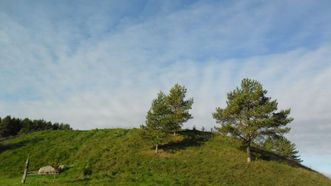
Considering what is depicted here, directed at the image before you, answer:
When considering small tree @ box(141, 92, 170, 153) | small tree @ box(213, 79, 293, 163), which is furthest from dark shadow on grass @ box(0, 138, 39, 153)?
small tree @ box(213, 79, 293, 163)

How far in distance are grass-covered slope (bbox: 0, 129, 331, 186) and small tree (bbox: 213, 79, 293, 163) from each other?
4182mm

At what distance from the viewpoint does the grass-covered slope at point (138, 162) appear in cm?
4422

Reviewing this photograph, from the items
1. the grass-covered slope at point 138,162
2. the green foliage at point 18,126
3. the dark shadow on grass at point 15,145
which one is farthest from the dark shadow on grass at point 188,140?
the green foliage at point 18,126

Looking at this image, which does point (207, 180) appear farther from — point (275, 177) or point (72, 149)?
point (72, 149)

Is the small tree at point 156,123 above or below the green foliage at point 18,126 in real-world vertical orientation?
below

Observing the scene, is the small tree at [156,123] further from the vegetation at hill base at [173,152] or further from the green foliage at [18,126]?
the green foliage at [18,126]

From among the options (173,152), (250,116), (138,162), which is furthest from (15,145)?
(250,116)

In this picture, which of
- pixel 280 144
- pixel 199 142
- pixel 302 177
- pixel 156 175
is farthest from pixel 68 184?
pixel 280 144

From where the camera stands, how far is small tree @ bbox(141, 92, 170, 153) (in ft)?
179

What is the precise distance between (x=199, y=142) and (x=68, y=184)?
88.7ft

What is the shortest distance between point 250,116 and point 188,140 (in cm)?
1201

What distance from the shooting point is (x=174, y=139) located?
2355 inches

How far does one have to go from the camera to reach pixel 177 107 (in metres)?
59.5

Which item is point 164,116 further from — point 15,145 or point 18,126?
point 18,126
